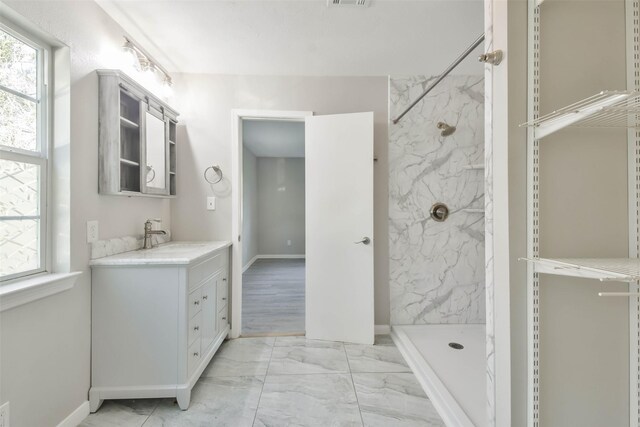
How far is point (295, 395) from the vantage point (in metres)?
1.68

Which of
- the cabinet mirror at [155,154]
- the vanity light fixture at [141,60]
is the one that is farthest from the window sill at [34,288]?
the vanity light fixture at [141,60]

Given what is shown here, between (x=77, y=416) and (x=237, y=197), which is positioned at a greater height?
(x=237, y=197)

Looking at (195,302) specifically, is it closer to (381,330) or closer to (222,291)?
(222,291)

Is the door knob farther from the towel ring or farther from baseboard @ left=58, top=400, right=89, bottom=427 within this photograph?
baseboard @ left=58, top=400, right=89, bottom=427

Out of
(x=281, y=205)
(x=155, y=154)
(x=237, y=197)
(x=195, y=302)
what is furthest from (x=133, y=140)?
(x=281, y=205)

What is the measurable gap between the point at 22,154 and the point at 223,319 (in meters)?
1.66

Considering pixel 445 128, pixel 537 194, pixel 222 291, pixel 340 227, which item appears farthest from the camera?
pixel 445 128

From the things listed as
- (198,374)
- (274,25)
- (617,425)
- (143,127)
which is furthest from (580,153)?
(143,127)

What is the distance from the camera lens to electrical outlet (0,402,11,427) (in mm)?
1082

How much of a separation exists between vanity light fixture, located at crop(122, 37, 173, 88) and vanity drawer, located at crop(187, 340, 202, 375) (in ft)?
6.41

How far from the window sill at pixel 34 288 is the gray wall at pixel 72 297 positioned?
0.05 meters

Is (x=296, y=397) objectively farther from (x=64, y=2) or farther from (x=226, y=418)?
(x=64, y=2)

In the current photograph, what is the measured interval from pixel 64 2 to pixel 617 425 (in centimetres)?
309

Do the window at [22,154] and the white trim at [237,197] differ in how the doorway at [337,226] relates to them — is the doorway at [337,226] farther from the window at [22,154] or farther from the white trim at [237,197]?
the window at [22,154]
